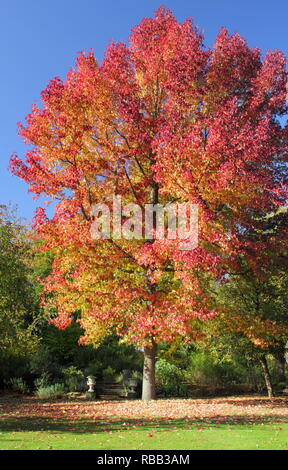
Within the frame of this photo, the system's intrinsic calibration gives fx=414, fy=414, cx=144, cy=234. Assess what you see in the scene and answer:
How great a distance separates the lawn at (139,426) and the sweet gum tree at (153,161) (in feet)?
8.37

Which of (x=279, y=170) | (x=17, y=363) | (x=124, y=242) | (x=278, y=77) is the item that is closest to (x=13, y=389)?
(x=17, y=363)

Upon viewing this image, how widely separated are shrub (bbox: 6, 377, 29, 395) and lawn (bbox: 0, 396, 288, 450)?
277cm

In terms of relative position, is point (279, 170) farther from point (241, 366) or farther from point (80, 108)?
point (241, 366)

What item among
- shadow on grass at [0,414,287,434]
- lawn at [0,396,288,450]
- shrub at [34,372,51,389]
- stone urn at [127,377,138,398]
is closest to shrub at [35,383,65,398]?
shrub at [34,372,51,389]

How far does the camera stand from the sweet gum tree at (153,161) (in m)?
13.3

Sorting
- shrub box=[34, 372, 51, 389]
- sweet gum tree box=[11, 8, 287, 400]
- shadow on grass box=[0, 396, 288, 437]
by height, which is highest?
sweet gum tree box=[11, 8, 287, 400]

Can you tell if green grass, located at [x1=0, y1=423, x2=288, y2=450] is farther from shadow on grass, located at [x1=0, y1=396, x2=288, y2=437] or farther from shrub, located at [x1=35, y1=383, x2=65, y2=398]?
shrub, located at [x1=35, y1=383, x2=65, y2=398]

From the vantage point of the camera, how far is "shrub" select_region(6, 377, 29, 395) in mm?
18969

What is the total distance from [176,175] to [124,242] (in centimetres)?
356

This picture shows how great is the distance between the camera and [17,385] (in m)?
19.1

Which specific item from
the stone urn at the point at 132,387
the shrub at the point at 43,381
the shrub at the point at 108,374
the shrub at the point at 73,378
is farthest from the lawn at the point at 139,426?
the shrub at the point at 108,374

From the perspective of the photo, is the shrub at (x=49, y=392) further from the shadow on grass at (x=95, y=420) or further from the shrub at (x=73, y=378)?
the shadow on grass at (x=95, y=420)

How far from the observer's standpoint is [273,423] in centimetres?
1114

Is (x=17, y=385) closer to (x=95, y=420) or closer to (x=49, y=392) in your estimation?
(x=49, y=392)
